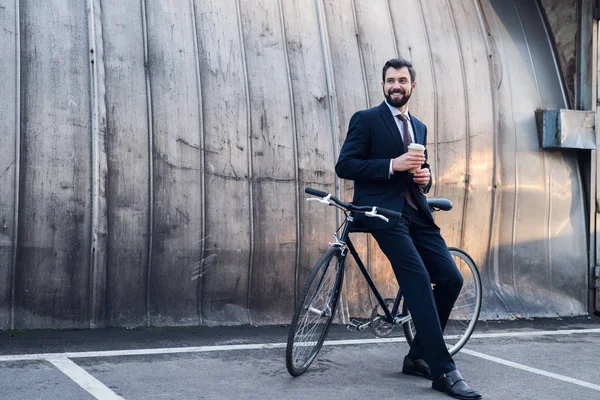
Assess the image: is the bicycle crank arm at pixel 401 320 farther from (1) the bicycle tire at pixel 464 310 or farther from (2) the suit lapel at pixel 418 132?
(2) the suit lapel at pixel 418 132

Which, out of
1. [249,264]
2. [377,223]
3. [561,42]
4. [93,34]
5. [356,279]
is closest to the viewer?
[377,223]

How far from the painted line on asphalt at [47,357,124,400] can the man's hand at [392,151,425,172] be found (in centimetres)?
202

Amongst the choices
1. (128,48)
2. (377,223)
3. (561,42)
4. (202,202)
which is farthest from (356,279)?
(561,42)

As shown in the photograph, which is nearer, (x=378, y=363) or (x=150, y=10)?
(x=378, y=363)

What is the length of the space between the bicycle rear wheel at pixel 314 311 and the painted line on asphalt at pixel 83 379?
104cm

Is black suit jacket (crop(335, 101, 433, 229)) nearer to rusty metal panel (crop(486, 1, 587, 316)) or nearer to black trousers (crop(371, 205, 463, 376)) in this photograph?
black trousers (crop(371, 205, 463, 376))

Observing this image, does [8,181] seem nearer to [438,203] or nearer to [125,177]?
[125,177]

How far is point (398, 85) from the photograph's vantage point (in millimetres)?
4895

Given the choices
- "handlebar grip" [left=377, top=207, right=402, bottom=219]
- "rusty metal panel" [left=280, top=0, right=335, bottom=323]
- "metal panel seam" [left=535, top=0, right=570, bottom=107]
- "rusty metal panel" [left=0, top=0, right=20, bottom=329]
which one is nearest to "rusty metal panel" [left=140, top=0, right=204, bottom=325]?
"rusty metal panel" [left=280, top=0, right=335, bottom=323]

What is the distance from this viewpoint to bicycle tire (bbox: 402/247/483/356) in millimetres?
5652

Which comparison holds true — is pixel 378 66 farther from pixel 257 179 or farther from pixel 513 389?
pixel 513 389

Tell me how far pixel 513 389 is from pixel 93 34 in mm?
3988

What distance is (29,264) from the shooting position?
5.72m

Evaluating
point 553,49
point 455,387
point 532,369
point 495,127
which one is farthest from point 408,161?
point 553,49
